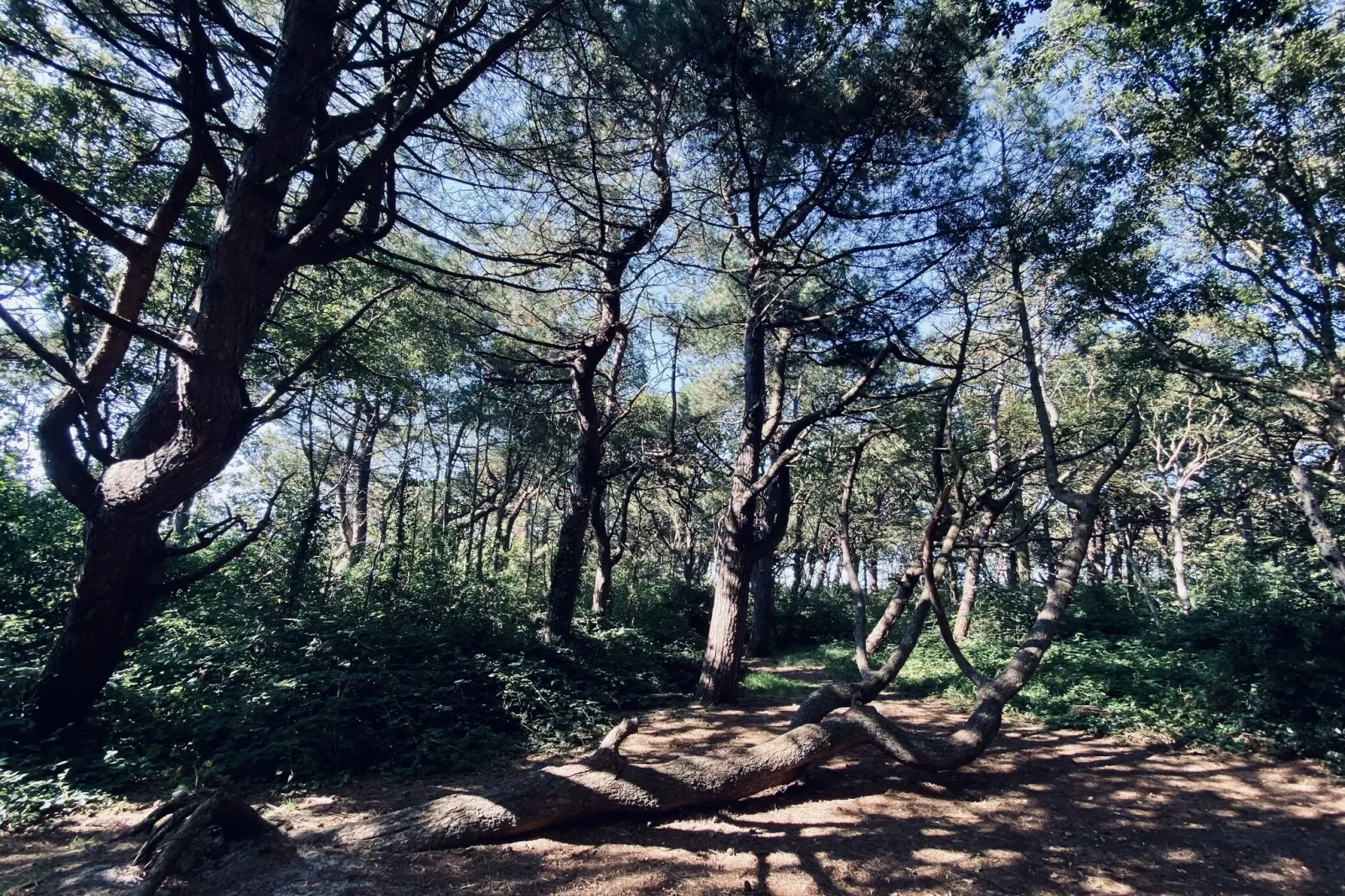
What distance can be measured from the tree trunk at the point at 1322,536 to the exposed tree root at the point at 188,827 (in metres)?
9.57

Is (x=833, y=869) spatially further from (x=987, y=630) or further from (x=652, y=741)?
(x=987, y=630)

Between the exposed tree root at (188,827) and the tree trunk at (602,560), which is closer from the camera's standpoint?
the exposed tree root at (188,827)

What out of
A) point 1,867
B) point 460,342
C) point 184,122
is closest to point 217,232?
point 184,122

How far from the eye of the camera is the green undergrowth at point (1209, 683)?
18.1ft

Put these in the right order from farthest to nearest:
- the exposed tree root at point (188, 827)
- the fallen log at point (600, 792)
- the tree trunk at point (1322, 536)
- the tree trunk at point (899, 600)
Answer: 1. the tree trunk at point (1322, 536)
2. the tree trunk at point (899, 600)
3. the fallen log at point (600, 792)
4. the exposed tree root at point (188, 827)

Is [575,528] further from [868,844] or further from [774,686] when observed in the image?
[868,844]

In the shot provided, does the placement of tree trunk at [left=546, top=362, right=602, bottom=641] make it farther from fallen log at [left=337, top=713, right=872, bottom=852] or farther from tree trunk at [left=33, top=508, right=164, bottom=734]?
tree trunk at [left=33, top=508, right=164, bottom=734]

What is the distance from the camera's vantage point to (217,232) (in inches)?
135

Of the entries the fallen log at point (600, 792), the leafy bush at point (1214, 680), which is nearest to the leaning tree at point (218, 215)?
the fallen log at point (600, 792)

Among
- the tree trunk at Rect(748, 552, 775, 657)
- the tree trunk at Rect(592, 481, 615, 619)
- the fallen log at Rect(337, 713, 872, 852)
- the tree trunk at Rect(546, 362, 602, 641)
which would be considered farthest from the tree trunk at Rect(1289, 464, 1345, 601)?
the tree trunk at Rect(592, 481, 615, 619)

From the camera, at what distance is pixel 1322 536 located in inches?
269

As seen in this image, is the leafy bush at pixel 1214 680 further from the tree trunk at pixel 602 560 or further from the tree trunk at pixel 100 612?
the tree trunk at pixel 100 612

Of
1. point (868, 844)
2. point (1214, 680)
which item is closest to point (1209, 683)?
point (1214, 680)

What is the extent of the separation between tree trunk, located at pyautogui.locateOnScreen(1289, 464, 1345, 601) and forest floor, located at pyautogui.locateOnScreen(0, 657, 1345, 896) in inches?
87.5
